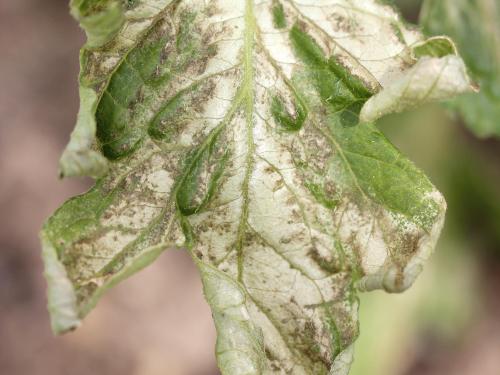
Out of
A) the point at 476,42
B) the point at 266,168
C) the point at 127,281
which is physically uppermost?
the point at 266,168

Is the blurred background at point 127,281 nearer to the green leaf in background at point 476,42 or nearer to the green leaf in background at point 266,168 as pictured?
the green leaf in background at point 476,42

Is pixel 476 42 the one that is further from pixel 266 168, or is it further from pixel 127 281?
pixel 127 281

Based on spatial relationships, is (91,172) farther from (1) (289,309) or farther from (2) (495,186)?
(2) (495,186)

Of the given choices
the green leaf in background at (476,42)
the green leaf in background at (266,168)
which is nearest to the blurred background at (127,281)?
the green leaf in background at (476,42)

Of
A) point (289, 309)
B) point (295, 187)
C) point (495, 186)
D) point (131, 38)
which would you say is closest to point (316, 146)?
point (295, 187)

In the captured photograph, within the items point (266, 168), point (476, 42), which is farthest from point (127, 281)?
point (266, 168)

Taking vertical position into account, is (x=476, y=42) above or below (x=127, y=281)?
above
